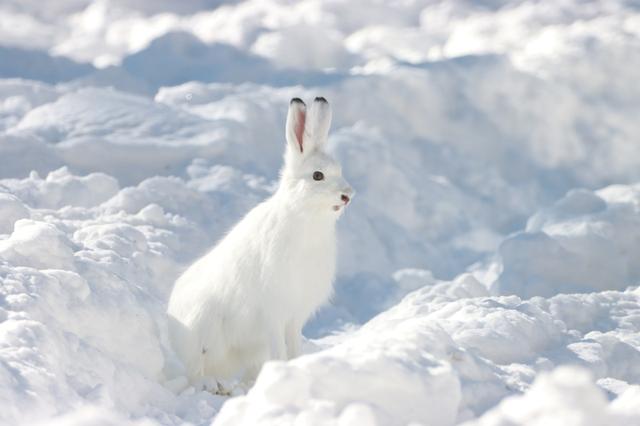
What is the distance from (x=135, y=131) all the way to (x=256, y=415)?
25.0ft

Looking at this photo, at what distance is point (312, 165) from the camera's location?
15.4ft

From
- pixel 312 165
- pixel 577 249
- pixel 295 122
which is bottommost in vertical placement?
pixel 577 249

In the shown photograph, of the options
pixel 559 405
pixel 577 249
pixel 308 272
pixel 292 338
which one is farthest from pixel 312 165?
pixel 577 249

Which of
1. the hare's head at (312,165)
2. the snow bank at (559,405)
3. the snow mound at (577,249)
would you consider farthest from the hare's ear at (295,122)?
the snow mound at (577,249)

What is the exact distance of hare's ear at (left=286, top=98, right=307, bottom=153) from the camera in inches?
188

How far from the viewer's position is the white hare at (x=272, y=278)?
14.9 feet

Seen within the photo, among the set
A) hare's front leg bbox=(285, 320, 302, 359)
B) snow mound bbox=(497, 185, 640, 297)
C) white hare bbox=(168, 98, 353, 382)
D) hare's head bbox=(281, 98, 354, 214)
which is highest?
hare's head bbox=(281, 98, 354, 214)

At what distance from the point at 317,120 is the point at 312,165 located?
24 cm

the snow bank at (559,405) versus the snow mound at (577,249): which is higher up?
the snow bank at (559,405)

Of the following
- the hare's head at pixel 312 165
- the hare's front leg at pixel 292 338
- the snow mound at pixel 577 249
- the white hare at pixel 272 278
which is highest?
the hare's head at pixel 312 165

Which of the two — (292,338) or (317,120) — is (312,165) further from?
(292,338)

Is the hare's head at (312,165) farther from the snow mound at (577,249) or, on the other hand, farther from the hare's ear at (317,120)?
the snow mound at (577,249)

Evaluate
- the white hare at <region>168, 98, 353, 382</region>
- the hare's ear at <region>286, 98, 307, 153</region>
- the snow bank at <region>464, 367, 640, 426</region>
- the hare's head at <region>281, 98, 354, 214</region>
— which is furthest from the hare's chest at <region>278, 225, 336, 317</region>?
the snow bank at <region>464, 367, 640, 426</region>

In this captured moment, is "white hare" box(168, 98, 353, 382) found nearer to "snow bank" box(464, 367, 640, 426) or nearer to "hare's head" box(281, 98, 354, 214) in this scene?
"hare's head" box(281, 98, 354, 214)
